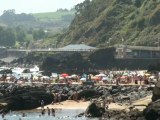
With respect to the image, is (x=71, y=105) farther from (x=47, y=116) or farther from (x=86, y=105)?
(x=47, y=116)

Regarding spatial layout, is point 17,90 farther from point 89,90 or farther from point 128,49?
point 128,49

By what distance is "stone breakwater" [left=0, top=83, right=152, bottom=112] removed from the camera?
80.8m

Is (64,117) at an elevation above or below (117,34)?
below

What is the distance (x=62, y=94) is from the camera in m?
89.4

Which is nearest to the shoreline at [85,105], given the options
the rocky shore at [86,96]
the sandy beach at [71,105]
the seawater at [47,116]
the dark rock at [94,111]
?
the sandy beach at [71,105]

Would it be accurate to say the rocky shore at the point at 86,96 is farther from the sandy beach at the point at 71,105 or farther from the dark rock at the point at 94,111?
the sandy beach at the point at 71,105

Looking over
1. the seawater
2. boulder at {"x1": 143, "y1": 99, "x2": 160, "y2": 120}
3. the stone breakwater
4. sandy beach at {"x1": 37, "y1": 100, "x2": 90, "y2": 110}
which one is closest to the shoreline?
sandy beach at {"x1": 37, "y1": 100, "x2": 90, "y2": 110}

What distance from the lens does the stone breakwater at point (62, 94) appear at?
8081 centimetres

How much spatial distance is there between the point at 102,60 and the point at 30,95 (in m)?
74.9

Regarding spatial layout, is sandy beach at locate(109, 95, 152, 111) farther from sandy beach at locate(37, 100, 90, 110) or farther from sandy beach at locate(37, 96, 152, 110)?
sandy beach at locate(37, 100, 90, 110)

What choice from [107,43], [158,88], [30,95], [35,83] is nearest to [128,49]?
[107,43]

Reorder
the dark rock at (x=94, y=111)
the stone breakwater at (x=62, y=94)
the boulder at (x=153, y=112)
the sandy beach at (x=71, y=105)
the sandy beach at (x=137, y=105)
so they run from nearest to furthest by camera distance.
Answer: the boulder at (x=153, y=112)
the dark rock at (x=94, y=111)
the sandy beach at (x=137, y=105)
the stone breakwater at (x=62, y=94)
the sandy beach at (x=71, y=105)

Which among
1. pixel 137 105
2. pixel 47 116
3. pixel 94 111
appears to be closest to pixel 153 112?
pixel 137 105

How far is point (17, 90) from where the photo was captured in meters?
88.0
